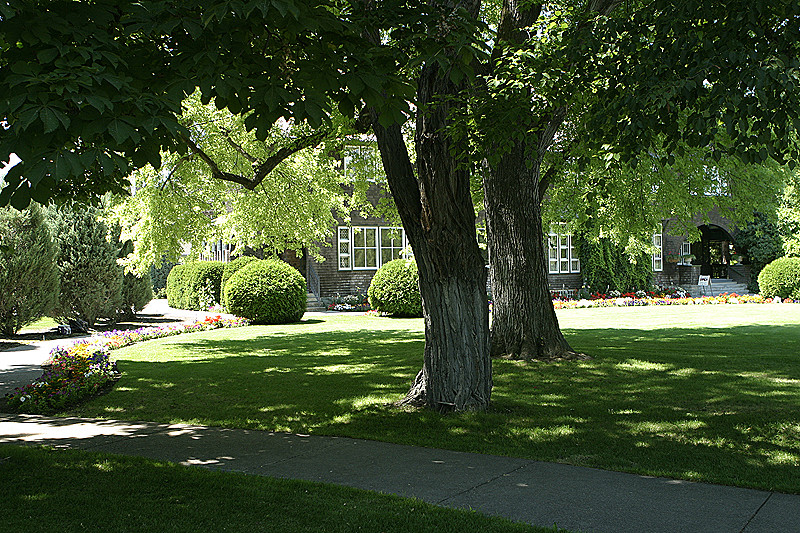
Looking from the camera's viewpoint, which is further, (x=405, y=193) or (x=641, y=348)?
(x=641, y=348)

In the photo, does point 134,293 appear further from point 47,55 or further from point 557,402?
point 47,55

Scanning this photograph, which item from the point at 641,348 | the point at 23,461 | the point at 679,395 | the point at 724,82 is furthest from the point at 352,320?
the point at 724,82

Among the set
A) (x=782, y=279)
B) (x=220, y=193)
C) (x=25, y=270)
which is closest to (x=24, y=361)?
(x=25, y=270)

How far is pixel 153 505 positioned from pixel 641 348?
1017 centimetres

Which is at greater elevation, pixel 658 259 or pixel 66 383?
pixel 658 259

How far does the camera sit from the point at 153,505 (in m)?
4.50

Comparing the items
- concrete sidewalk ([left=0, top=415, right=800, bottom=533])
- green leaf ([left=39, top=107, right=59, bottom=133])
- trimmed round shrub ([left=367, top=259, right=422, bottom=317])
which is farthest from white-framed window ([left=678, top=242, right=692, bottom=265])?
green leaf ([left=39, top=107, right=59, bottom=133])

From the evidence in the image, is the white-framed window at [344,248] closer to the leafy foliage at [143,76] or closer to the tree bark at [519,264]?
the tree bark at [519,264]

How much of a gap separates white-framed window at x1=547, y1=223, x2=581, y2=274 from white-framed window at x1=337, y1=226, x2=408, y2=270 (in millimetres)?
7816

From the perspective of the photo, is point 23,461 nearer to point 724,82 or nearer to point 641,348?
point 724,82

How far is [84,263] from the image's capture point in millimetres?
17578

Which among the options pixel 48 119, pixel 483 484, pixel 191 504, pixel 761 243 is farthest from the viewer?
pixel 761 243

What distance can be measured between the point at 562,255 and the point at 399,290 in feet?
46.1

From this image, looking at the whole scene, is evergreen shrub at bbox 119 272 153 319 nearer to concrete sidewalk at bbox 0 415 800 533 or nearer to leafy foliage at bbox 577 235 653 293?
concrete sidewalk at bbox 0 415 800 533
